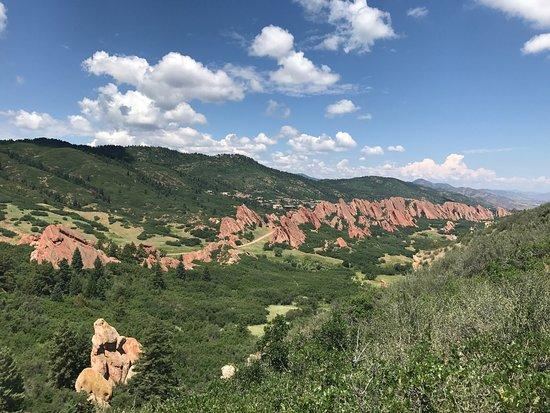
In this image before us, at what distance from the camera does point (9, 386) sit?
4184 cm

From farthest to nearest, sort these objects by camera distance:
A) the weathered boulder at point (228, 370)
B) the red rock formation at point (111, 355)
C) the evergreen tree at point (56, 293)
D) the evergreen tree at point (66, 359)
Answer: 1. the evergreen tree at point (56, 293)
2. the weathered boulder at point (228, 370)
3. the red rock formation at point (111, 355)
4. the evergreen tree at point (66, 359)

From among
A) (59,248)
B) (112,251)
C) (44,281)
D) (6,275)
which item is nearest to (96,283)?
(44,281)

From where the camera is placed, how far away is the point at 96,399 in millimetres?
47812

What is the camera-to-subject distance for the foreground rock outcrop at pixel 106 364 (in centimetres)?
4928

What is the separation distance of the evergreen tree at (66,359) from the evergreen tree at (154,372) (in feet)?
24.5

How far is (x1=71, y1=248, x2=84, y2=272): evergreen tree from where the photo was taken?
89250 mm

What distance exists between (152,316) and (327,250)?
12734 centimetres

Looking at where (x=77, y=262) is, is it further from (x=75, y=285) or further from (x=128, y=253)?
(x=128, y=253)

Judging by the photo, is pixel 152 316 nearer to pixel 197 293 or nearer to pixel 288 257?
pixel 197 293

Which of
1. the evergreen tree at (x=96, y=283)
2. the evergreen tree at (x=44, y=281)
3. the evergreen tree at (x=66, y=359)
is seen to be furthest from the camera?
the evergreen tree at (x=96, y=283)

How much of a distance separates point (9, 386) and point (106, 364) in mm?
Answer: 12883

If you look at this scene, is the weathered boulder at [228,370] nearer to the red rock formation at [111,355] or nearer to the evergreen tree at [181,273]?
the red rock formation at [111,355]

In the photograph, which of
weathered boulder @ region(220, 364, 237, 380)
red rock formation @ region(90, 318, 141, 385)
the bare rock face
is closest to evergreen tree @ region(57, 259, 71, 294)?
the bare rock face

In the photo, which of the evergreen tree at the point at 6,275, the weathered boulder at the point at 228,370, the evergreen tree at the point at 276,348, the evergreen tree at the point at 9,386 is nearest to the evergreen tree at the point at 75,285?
the evergreen tree at the point at 6,275
